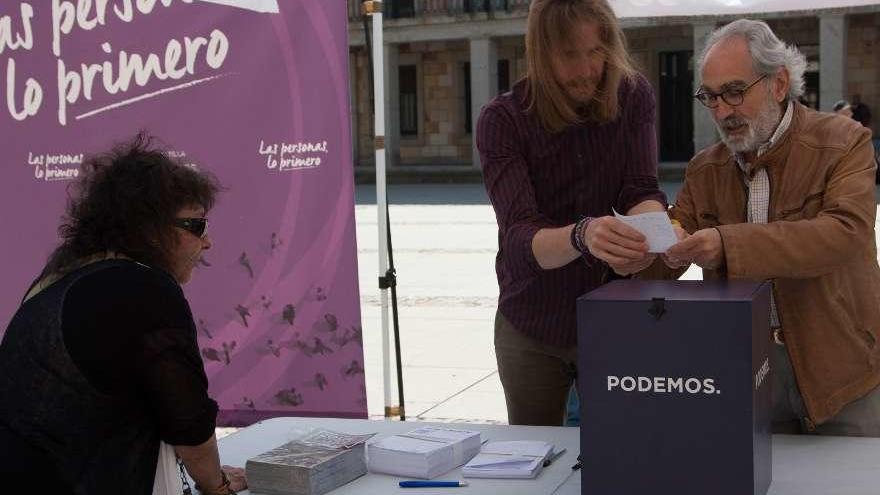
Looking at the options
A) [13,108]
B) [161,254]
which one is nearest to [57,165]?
[13,108]

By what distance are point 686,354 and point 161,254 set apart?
3.60 feet

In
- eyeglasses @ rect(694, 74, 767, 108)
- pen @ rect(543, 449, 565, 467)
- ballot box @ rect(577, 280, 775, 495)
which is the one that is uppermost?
eyeglasses @ rect(694, 74, 767, 108)

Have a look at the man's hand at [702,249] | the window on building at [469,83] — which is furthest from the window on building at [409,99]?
the man's hand at [702,249]

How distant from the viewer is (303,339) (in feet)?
15.5

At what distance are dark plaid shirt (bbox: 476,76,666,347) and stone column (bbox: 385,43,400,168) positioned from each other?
27.2 metres

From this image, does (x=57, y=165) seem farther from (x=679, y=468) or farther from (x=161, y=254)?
(x=679, y=468)

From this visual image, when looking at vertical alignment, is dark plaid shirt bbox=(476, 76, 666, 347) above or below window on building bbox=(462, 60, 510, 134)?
below

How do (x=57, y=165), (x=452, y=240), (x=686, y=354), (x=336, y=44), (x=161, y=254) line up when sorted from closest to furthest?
(x=686, y=354) < (x=161, y=254) < (x=336, y=44) < (x=57, y=165) < (x=452, y=240)

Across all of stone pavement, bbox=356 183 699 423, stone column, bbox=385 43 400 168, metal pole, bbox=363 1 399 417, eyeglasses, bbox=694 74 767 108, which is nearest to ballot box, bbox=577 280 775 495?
eyeglasses, bbox=694 74 767 108

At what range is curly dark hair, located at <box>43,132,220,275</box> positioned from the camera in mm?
2352

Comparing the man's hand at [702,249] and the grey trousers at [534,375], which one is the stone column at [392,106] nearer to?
the grey trousers at [534,375]

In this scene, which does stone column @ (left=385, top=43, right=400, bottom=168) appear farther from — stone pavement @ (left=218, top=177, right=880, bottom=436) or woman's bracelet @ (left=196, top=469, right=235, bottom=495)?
woman's bracelet @ (left=196, top=469, right=235, bottom=495)

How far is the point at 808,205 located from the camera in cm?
254

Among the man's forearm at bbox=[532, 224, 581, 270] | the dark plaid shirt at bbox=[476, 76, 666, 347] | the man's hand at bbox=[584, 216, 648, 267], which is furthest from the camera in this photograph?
the dark plaid shirt at bbox=[476, 76, 666, 347]
